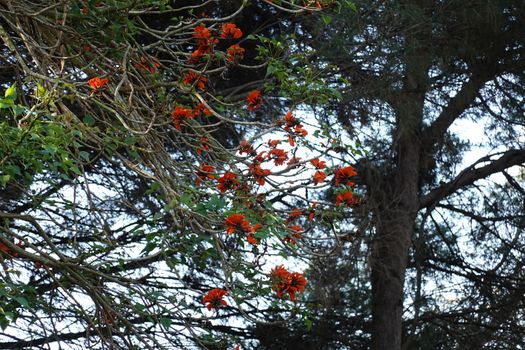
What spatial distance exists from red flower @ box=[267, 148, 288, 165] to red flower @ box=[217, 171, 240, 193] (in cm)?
31

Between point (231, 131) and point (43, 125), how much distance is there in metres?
3.16

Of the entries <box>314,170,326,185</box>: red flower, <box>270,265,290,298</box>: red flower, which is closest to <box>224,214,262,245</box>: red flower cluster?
<box>270,265,290,298</box>: red flower

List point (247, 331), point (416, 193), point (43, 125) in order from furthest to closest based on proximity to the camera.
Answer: point (416, 193), point (247, 331), point (43, 125)

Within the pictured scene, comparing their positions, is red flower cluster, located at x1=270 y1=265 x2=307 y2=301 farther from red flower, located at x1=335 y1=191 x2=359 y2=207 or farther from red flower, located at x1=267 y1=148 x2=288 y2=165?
red flower, located at x1=267 y1=148 x2=288 y2=165

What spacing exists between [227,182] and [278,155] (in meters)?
0.38

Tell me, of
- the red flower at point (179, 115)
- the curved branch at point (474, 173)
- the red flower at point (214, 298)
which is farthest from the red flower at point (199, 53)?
the curved branch at point (474, 173)

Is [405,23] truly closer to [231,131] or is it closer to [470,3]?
[470,3]

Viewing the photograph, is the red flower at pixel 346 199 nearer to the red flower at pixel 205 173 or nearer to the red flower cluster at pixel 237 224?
the red flower at pixel 205 173

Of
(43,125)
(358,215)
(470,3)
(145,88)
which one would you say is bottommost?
(43,125)

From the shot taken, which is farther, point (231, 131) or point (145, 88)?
point (231, 131)

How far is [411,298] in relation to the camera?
25.1ft

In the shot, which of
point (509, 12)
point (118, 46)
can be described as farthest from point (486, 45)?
point (118, 46)

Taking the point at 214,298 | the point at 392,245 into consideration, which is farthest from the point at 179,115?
the point at 392,245

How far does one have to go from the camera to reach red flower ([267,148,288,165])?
3.87m
